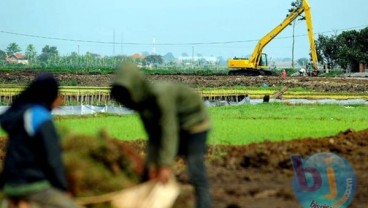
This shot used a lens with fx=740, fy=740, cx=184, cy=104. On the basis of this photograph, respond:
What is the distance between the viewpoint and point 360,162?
11.1 m

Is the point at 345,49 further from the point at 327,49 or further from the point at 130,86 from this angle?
the point at 130,86

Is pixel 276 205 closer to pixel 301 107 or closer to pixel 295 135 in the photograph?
pixel 295 135

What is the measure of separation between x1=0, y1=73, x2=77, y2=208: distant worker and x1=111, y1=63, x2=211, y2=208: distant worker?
776 millimetres

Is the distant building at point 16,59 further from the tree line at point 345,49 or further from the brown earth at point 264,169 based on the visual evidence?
the brown earth at point 264,169

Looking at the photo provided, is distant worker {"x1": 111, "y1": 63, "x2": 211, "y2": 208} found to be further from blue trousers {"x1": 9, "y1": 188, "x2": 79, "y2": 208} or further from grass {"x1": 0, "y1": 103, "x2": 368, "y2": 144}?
grass {"x1": 0, "y1": 103, "x2": 368, "y2": 144}

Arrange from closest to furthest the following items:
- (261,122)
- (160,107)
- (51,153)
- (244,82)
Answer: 1. (51,153)
2. (160,107)
3. (261,122)
4. (244,82)

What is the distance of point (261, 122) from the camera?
21281 millimetres

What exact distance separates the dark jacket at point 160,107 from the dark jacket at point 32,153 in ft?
2.70

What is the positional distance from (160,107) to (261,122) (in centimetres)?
1572

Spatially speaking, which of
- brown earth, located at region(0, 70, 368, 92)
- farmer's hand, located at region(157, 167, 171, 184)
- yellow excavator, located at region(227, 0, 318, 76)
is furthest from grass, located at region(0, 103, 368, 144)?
→ yellow excavator, located at region(227, 0, 318, 76)

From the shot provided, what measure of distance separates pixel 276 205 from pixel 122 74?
304cm

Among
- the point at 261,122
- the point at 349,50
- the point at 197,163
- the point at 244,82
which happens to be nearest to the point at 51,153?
the point at 197,163

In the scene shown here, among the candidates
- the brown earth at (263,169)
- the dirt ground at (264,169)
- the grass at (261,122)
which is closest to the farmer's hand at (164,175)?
the brown earth at (263,169)

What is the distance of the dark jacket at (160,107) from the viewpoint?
→ 5667mm
